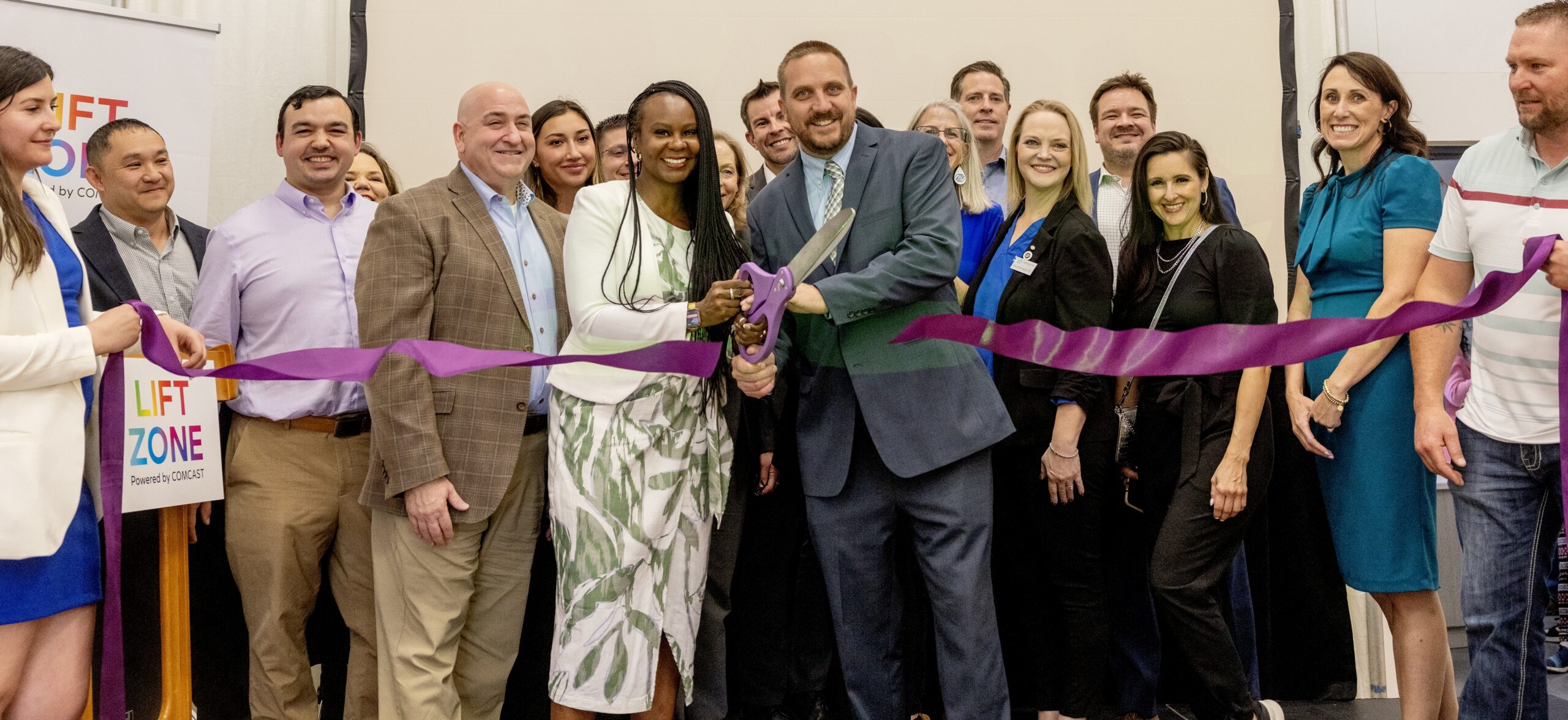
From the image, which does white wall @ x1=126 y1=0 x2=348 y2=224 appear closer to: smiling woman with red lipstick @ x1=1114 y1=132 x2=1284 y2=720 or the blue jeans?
smiling woman with red lipstick @ x1=1114 y1=132 x2=1284 y2=720

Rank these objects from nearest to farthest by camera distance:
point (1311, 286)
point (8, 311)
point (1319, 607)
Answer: point (8, 311) → point (1311, 286) → point (1319, 607)

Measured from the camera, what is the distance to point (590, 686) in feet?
8.03

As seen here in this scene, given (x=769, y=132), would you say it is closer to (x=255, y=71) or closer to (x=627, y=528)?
(x=627, y=528)

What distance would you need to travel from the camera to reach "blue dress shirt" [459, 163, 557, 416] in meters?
2.79

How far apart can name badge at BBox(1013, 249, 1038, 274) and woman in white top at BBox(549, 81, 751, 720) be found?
841 mm

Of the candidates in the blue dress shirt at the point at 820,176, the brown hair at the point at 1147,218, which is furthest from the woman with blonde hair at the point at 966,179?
the blue dress shirt at the point at 820,176

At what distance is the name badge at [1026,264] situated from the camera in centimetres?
296

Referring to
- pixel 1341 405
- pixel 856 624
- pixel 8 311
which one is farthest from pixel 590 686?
pixel 1341 405

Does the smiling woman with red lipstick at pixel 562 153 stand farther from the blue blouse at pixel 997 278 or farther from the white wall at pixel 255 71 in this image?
the white wall at pixel 255 71

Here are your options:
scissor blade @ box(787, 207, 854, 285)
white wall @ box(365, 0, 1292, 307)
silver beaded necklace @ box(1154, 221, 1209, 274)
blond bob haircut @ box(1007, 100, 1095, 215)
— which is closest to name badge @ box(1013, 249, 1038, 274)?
blond bob haircut @ box(1007, 100, 1095, 215)

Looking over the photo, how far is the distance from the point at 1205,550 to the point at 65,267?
9.15 feet

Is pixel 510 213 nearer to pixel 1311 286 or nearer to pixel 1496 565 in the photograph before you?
pixel 1311 286

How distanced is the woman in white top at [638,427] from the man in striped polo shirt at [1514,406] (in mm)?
1682

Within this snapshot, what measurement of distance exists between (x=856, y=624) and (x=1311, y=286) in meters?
1.65
